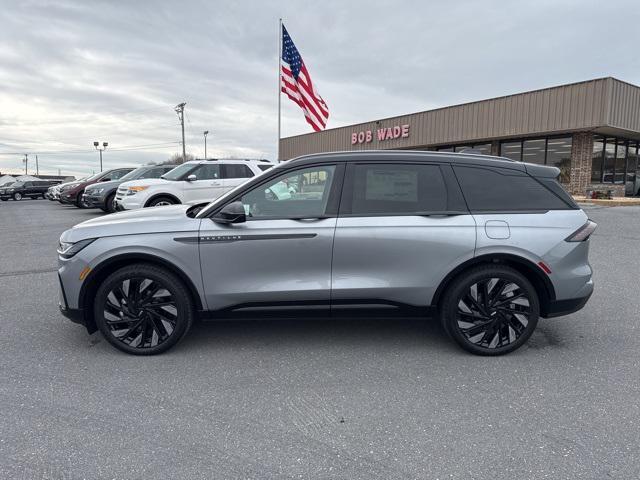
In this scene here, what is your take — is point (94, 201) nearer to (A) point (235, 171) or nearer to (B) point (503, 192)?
(A) point (235, 171)

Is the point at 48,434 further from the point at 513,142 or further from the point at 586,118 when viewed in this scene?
the point at 513,142

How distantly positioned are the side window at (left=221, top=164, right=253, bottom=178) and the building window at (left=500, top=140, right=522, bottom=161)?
52.0ft

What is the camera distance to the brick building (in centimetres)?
1802

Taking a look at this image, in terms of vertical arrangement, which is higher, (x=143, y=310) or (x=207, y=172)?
(x=207, y=172)

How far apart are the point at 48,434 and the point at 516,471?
2.63m

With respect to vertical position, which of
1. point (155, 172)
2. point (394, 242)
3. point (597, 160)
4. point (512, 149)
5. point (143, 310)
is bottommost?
point (143, 310)

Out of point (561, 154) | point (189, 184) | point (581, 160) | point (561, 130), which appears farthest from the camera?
point (561, 154)

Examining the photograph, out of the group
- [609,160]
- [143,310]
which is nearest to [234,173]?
[143,310]

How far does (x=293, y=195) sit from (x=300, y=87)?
1609cm

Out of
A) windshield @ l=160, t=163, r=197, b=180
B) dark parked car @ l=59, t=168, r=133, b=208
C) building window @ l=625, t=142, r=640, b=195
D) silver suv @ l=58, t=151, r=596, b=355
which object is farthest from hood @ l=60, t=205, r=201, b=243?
building window @ l=625, t=142, r=640, b=195

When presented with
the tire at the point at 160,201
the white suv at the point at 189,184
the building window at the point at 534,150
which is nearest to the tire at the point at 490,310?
the white suv at the point at 189,184

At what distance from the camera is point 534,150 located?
21.7 meters

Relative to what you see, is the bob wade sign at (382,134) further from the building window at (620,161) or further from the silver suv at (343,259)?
the silver suv at (343,259)

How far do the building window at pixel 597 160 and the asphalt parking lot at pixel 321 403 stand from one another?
62.1 ft
